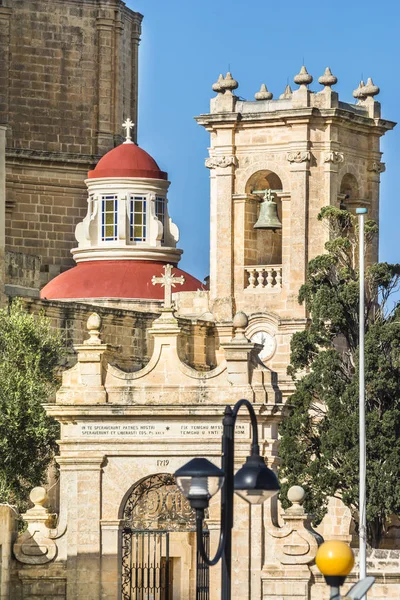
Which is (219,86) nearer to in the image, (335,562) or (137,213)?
(137,213)

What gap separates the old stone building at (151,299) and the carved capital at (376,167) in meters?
0.09

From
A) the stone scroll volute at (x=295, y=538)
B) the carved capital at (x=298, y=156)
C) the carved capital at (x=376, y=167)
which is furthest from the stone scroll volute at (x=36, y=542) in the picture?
A: the carved capital at (x=376, y=167)

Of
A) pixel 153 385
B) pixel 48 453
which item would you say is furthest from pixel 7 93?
pixel 153 385

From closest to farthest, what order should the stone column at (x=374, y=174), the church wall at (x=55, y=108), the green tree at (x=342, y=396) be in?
the green tree at (x=342, y=396), the stone column at (x=374, y=174), the church wall at (x=55, y=108)

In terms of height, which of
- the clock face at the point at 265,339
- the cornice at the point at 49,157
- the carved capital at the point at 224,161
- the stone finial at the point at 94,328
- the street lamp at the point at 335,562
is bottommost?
the street lamp at the point at 335,562

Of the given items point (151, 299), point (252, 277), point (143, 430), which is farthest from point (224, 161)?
point (143, 430)

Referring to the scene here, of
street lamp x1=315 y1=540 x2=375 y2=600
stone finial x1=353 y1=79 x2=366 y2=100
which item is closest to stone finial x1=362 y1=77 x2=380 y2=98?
stone finial x1=353 y1=79 x2=366 y2=100

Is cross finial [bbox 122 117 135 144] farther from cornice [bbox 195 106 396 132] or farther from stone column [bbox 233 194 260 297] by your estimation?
stone column [bbox 233 194 260 297]

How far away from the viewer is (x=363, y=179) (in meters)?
67.6

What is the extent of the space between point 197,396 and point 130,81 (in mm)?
36170

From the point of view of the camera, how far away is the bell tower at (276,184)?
214 feet

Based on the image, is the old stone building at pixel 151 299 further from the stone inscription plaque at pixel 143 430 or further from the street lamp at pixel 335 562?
the street lamp at pixel 335 562

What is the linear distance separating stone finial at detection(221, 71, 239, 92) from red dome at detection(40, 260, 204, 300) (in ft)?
15.6

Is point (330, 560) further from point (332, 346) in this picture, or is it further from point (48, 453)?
point (332, 346)
